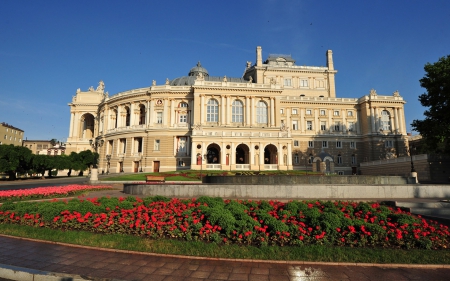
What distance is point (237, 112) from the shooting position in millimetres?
63219

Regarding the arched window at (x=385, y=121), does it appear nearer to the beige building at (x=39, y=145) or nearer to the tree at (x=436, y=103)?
the tree at (x=436, y=103)

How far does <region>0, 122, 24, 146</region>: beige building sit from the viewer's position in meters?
94.8

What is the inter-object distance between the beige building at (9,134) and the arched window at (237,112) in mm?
85431

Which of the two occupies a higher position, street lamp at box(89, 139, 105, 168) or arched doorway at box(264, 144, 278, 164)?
street lamp at box(89, 139, 105, 168)

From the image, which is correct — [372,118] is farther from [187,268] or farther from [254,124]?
[187,268]

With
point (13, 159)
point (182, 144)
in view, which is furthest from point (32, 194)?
point (182, 144)

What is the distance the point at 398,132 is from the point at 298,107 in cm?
2645

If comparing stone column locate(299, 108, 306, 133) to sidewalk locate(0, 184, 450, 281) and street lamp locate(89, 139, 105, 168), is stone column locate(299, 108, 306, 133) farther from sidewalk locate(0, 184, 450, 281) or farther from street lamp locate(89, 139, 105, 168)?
sidewalk locate(0, 184, 450, 281)

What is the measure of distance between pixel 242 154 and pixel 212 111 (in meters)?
12.5

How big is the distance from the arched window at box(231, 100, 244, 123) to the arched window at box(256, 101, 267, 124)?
392 centimetres

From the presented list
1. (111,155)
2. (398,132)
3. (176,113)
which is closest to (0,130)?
(111,155)

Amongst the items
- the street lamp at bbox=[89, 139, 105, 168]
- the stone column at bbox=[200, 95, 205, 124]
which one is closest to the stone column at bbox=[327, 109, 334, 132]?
the stone column at bbox=[200, 95, 205, 124]

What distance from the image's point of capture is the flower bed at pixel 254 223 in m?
8.14

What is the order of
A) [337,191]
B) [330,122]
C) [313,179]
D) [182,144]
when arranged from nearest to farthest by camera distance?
[337,191] → [313,179] → [182,144] → [330,122]
